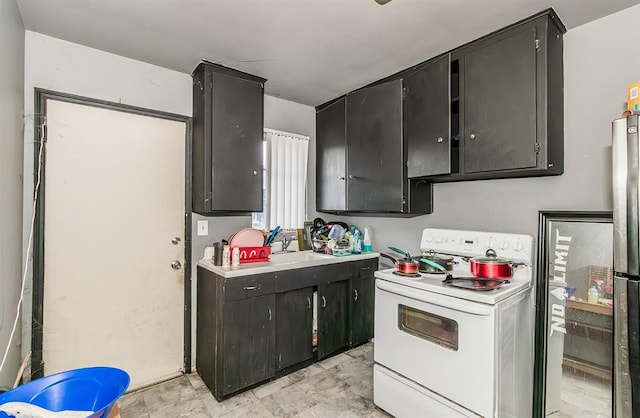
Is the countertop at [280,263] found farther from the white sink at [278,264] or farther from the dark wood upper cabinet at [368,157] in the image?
the dark wood upper cabinet at [368,157]

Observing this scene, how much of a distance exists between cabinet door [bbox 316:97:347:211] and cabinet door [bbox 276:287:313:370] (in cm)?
93

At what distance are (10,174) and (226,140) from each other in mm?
1193

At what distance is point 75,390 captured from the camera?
0.96 metres

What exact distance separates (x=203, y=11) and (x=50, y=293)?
6.55 ft

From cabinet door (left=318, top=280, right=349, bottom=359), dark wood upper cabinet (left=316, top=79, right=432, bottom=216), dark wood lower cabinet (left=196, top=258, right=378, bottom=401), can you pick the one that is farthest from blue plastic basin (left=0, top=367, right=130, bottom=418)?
dark wood upper cabinet (left=316, top=79, right=432, bottom=216)

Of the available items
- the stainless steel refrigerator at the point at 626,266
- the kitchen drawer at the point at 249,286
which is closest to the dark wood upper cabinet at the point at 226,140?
the kitchen drawer at the point at 249,286

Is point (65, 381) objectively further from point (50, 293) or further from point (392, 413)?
point (392, 413)

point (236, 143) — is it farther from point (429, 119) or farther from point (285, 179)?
point (429, 119)

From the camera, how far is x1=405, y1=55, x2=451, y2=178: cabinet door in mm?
2000

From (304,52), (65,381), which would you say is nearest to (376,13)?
(304,52)

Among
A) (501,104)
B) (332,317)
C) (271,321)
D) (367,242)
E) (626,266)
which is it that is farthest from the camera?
(367,242)

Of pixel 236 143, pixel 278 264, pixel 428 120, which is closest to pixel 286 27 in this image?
pixel 236 143

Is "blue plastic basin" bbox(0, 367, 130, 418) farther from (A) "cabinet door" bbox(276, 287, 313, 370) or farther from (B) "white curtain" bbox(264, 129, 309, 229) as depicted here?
(B) "white curtain" bbox(264, 129, 309, 229)

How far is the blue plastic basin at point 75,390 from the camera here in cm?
90
